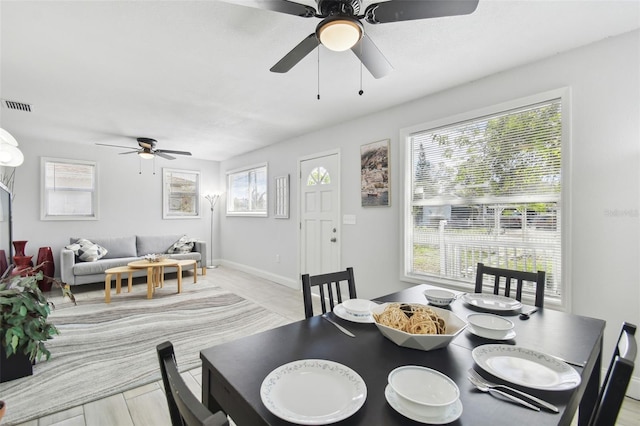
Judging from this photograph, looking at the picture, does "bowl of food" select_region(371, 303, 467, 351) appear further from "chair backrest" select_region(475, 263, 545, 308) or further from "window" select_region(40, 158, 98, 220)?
"window" select_region(40, 158, 98, 220)

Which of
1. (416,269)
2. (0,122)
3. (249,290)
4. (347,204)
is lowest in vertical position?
(249,290)

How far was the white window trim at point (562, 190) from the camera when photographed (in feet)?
7.29

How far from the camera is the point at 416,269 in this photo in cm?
319

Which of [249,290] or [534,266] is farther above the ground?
[534,266]

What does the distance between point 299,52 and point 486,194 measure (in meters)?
2.06

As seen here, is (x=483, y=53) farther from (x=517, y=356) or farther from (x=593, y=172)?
(x=517, y=356)

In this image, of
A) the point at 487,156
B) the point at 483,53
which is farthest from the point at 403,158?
the point at 483,53

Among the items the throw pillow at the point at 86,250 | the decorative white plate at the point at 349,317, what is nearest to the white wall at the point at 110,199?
the throw pillow at the point at 86,250

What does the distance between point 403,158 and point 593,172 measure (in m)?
1.58

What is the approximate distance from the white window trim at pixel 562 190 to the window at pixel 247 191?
2.97 metres

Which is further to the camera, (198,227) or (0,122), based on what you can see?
(198,227)

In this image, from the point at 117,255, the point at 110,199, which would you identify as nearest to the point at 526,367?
the point at 117,255

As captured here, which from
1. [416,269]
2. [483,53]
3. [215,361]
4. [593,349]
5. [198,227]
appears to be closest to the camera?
[215,361]

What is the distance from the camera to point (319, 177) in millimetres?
4391
